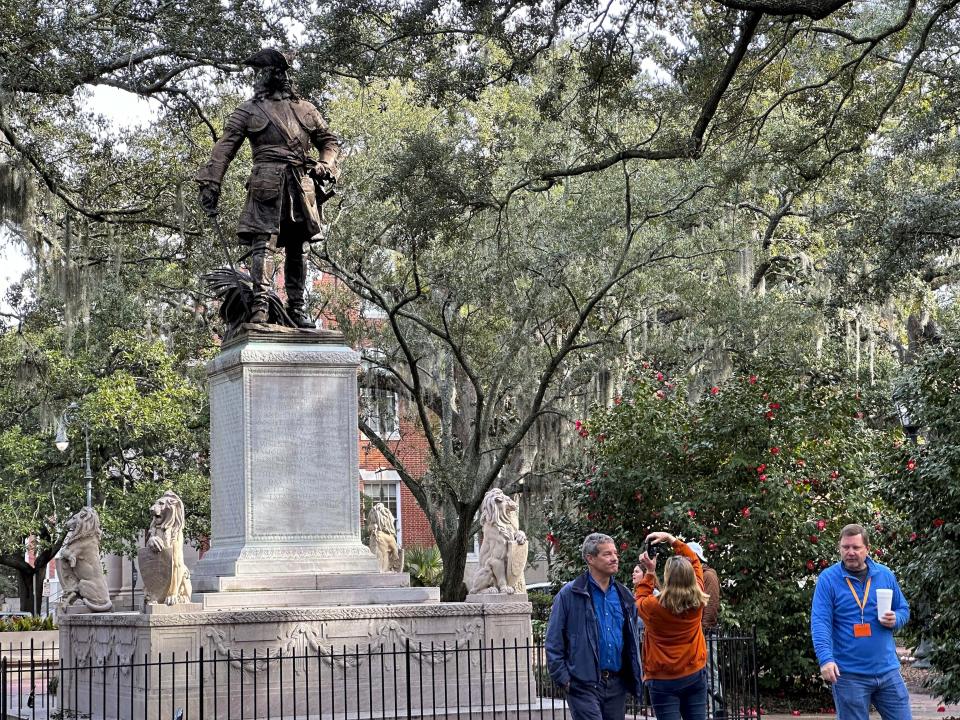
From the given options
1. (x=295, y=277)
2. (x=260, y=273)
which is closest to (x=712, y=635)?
(x=295, y=277)

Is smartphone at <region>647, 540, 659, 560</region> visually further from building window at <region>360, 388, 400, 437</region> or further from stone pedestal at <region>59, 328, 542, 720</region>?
building window at <region>360, 388, 400, 437</region>

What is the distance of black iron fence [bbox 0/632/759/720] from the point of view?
40.9 feet

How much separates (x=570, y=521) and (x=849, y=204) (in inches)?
299

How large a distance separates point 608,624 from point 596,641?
166mm

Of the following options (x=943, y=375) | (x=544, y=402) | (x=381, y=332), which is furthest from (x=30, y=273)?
(x=943, y=375)

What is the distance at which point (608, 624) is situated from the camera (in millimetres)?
9141

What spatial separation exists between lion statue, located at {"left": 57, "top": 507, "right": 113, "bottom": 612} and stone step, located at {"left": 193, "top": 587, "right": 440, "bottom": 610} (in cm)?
304

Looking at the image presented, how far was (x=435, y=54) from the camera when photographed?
17.6 meters

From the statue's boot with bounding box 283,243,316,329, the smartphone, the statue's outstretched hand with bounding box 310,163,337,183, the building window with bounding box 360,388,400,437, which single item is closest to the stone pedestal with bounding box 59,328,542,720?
the statue's boot with bounding box 283,243,316,329

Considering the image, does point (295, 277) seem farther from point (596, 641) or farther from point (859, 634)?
point (859, 634)

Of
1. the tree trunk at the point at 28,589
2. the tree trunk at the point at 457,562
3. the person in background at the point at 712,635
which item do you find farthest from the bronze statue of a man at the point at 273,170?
the tree trunk at the point at 28,589

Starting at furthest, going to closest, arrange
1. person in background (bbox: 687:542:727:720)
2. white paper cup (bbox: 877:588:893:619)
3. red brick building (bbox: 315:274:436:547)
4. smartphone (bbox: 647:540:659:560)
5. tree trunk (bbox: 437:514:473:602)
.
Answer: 1. red brick building (bbox: 315:274:436:547)
2. tree trunk (bbox: 437:514:473:602)
3. person in background (bbox: 687:542:727:720)
4. smartphone (bbox: 647:540:659:560)
5. white paper cup (bbox: 877:588:893:619)

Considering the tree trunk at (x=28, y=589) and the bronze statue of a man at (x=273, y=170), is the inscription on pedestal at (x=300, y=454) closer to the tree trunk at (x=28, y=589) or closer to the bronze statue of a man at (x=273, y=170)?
the bronze statue of a man at (x=273, y=170)

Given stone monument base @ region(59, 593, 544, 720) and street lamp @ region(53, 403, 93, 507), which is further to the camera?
street lamp @ region(53, 403, 93, 507)
